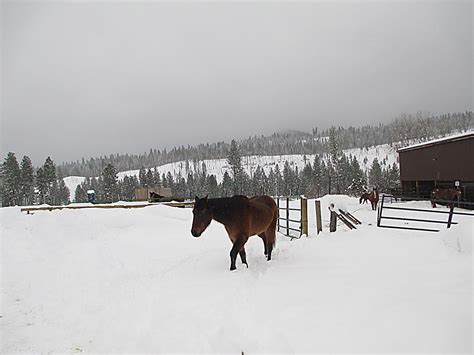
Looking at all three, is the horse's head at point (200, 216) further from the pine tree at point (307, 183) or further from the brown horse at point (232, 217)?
the pine tree at point (307, 183)

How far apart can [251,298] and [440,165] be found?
29.5m

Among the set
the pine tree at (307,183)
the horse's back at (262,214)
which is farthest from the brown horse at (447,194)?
the pine tree at (307,183)

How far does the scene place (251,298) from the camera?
4371 mm

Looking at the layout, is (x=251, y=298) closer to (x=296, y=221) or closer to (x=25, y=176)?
(x=296, y=221)

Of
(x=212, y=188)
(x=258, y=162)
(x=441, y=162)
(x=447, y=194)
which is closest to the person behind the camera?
(x=447, y=194)

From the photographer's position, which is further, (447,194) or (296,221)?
(447,194)

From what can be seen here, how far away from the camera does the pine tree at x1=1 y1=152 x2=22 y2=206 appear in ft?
151

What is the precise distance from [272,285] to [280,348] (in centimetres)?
195

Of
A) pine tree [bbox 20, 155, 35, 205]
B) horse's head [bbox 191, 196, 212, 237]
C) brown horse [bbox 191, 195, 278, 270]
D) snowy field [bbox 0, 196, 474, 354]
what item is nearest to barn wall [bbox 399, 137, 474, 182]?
snowy field [bbox 0, 196, 474, 354]

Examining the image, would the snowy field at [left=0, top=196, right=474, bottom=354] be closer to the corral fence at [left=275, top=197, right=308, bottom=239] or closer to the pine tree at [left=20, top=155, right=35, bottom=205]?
the corral fence at [left=275, top=197, right=308, bottom=239]

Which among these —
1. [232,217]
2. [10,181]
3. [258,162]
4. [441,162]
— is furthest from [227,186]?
[258,162]

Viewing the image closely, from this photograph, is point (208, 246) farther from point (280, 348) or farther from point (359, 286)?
point (280, 348)

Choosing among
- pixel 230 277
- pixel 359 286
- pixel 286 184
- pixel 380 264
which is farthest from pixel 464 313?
pixel 286 184

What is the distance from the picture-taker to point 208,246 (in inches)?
369
